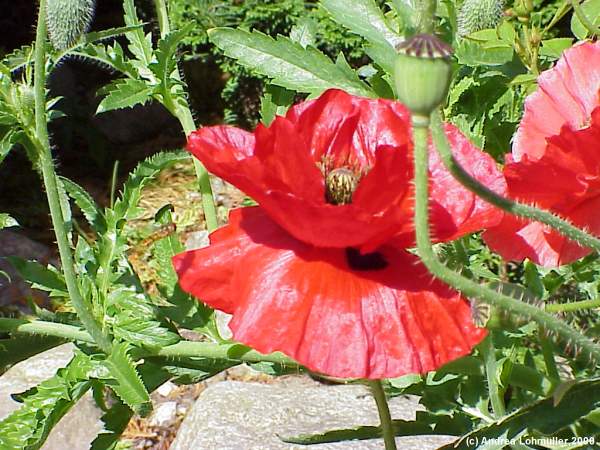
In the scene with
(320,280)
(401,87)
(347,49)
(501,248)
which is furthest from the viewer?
(347,49)

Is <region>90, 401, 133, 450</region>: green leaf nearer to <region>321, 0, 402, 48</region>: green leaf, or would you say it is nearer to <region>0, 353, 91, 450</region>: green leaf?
<region>0, 353, 91, 450</region>: green leaf

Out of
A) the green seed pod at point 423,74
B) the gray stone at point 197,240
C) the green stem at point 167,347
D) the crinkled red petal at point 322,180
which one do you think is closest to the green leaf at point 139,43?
the green stem at point 167,347

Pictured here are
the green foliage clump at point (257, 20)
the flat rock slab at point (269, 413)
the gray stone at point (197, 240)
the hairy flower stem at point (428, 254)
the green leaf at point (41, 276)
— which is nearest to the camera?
the hairy flower stem at point (428, 254)

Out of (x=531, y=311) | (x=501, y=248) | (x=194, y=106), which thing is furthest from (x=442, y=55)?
(x=194, y=106)

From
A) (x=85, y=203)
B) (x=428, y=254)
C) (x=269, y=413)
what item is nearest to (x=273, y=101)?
(x=85, y=203)

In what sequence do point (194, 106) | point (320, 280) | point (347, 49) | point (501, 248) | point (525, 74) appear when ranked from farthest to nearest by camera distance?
point (194, 106), point (347, 49), point (525, 74), point (501, 248), point (320, 280)

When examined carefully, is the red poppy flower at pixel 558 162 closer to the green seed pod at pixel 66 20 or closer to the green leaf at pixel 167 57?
the green leaf at pixel 167 57

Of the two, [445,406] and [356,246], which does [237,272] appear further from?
[445,406]

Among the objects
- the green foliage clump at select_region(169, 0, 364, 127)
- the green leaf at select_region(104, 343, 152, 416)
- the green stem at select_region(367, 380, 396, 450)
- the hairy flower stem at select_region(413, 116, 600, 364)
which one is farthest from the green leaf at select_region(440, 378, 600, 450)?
the green foliage clump at select_region(169, 0, 364, 127)
